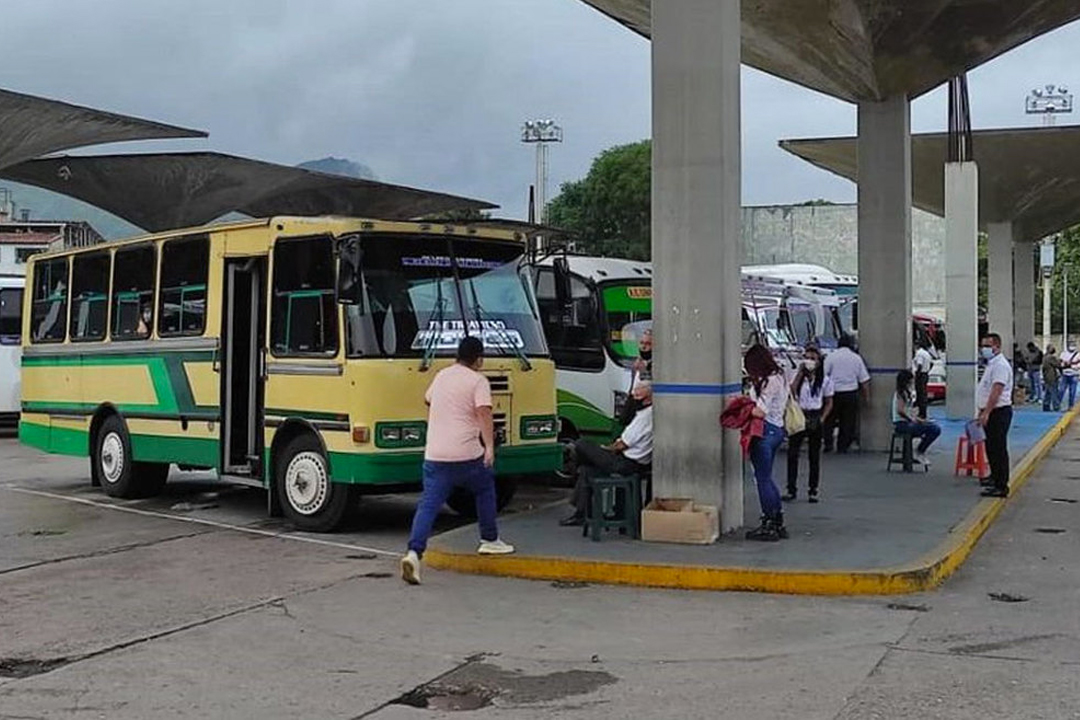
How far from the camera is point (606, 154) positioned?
6931 cm

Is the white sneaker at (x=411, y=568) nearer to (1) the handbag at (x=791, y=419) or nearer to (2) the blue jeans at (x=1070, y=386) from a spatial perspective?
(1) the handbag at (x=791, y=419)

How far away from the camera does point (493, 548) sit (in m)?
10.2

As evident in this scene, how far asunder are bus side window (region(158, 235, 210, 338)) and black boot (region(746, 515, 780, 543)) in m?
6.18

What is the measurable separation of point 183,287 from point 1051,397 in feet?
79.1

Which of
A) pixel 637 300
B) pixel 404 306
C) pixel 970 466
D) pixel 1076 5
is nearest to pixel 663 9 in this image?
pixel 404 306

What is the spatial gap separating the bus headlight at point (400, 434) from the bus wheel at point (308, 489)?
74 cm

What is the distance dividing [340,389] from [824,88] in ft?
39.1

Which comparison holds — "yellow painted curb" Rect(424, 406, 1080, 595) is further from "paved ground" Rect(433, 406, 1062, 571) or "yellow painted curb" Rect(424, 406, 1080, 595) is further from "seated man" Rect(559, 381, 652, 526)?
"seated man" Rect(559, 381, 652, 526)

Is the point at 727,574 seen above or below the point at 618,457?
below

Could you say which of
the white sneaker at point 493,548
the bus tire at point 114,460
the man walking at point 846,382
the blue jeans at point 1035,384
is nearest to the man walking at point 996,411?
the man walking at point 846,382

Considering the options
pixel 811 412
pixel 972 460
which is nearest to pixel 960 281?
pixel 972 460

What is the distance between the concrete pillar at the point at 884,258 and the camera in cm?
1967

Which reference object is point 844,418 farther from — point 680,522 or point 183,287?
point 183,287

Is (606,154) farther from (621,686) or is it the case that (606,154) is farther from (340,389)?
(621,686)
